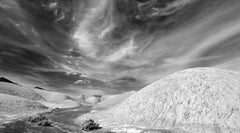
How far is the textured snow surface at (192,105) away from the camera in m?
28.5

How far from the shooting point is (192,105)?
33000mm

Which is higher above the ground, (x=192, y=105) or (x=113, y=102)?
(x=113, y=102)

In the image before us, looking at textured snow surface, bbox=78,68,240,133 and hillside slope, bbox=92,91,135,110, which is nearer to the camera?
textured snow surface, bbox=78,68,240,133

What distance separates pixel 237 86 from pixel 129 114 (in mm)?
29142

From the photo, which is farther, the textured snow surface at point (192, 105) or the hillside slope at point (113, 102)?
the hillside slope at point (113, 102)

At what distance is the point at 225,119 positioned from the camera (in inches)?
1110

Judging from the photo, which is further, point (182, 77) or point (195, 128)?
point (182, 77)

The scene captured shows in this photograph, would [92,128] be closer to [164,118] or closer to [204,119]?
[164,118]

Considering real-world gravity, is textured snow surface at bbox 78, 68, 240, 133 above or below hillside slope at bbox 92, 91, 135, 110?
below

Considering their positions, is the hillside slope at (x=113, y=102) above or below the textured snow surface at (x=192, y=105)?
above

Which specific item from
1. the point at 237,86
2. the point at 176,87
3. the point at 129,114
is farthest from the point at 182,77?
the point at 129,114

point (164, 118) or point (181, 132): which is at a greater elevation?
point (164, 118)

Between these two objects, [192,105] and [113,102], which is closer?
[192,105]

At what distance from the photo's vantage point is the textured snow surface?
28.5m
